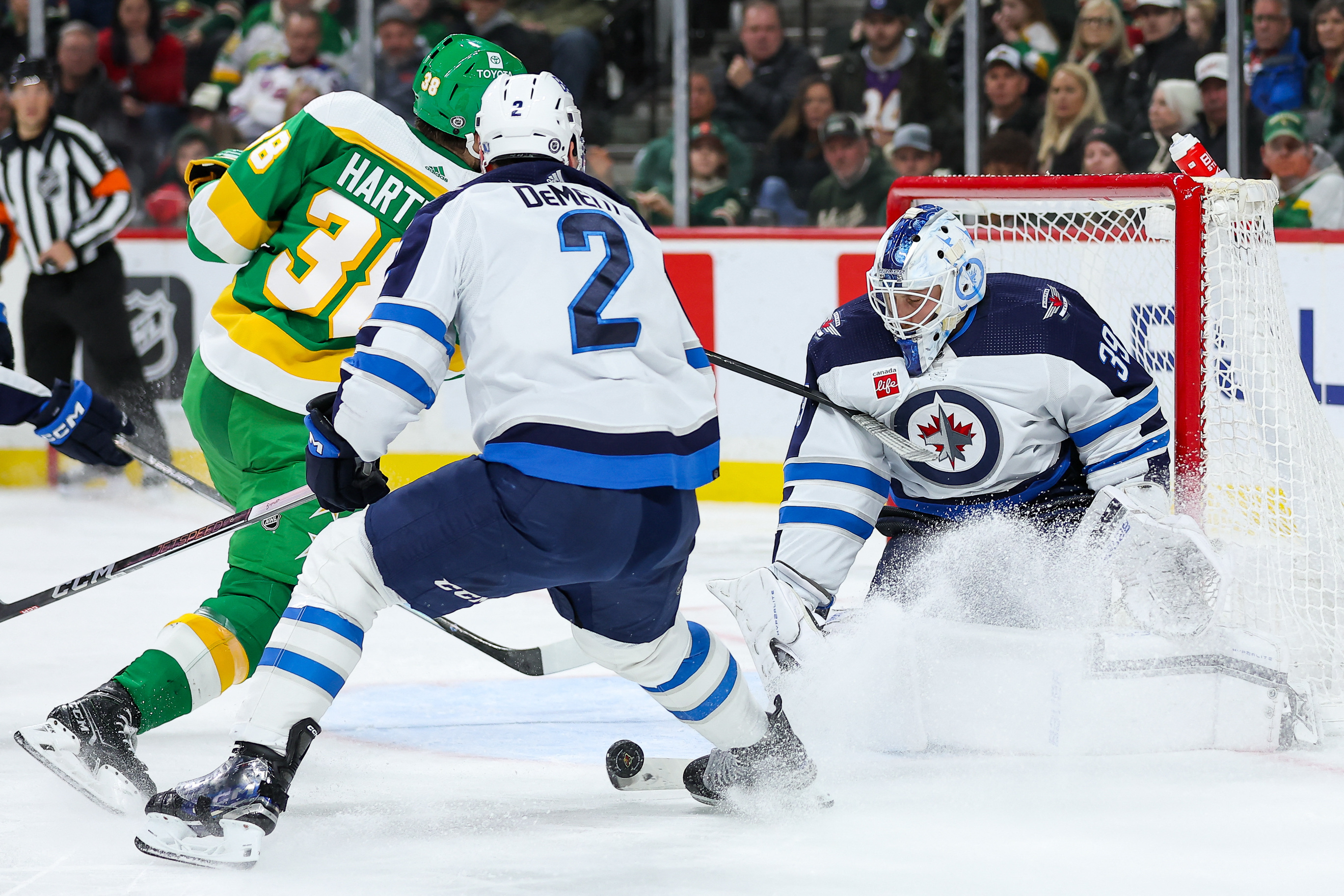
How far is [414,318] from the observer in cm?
211

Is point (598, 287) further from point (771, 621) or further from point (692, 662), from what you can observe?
point (771, 621)

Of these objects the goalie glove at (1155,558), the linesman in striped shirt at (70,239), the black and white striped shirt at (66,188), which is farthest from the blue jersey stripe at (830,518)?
the black and white striped shirt at (66,188)

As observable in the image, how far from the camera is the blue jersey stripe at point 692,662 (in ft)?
7.66

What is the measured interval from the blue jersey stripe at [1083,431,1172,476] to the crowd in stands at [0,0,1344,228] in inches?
76.1

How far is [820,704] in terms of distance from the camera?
9.18ft

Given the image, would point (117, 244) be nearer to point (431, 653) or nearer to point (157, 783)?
point (431, 653)

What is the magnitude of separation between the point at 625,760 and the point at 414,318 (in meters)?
0.81

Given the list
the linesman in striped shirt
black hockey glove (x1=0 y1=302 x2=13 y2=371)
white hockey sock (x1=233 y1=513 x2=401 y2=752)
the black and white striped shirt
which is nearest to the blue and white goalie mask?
white hockey sock (x1=233 y1=513 x2=401 y2=752)

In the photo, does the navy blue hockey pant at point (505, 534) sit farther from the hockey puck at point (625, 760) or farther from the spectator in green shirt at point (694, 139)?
the spectator in green shirt at point (694, 139)

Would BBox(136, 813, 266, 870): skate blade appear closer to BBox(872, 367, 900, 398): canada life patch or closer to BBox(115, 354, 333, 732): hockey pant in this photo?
BBox(115, 354, 333, 732): hockey pant

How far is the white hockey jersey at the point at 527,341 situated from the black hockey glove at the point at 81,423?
3.32 feet

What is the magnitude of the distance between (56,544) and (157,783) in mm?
2500

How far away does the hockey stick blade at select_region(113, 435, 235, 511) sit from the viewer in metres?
3.02

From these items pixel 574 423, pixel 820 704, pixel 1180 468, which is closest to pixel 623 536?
pixel 574 423
